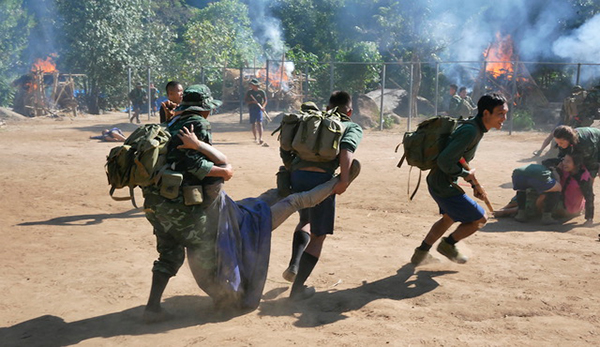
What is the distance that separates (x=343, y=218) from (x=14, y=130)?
633 inches

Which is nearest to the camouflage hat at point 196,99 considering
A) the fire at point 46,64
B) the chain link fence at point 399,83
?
the chain link fence at point 399,83

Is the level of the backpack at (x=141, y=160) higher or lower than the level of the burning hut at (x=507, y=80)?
lower

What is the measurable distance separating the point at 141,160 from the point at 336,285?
83.6 inches

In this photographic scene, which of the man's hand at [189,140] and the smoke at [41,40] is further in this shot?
the smoke at [41,40]

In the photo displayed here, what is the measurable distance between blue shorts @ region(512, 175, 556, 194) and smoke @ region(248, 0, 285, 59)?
3033 cm

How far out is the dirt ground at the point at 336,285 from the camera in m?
4.14

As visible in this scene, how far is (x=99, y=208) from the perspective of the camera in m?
8.27

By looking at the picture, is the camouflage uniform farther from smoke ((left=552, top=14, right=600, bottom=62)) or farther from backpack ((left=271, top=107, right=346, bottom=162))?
smoke ((left=552, top=14, right=600, bottom=62))

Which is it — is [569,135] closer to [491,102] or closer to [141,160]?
[491,102]

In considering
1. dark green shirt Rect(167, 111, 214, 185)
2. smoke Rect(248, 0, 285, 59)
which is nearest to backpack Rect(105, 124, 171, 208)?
dark green shirt Rect(167, 111, 214, 185)

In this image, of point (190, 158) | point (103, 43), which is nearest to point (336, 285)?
point (190, 158)

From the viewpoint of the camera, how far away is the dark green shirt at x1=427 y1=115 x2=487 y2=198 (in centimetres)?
492

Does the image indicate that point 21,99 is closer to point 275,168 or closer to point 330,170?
point 275,168

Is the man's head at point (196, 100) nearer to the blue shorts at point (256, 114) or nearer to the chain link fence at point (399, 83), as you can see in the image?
the blue shorts at point (256, 114)
